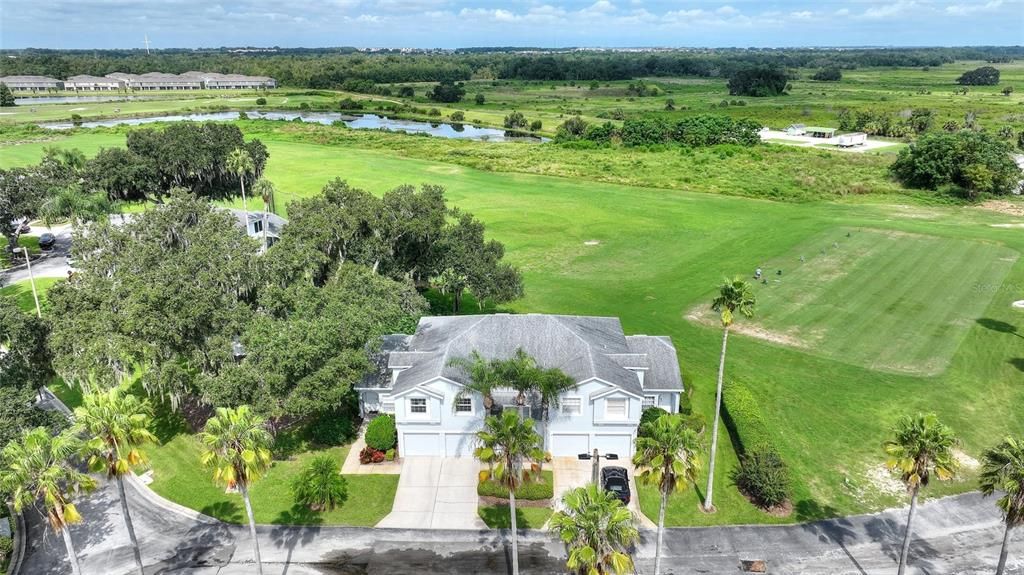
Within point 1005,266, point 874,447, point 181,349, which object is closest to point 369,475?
point 181,349

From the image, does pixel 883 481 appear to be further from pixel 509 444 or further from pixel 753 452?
pixel 509 444

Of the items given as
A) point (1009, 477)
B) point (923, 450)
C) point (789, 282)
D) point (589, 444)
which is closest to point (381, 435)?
point (589, 444)

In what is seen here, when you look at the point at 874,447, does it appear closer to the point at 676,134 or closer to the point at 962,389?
the point at 962,389

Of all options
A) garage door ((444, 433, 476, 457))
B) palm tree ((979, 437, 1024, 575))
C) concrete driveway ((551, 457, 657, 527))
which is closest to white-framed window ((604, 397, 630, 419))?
concrete driveway ((551, 457, 657, 527))

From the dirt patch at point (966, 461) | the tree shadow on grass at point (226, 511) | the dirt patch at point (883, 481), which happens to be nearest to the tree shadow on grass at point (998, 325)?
the dirt patch at point (966, 461)

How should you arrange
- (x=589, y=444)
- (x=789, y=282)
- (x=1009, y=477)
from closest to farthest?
(x=1009, y=477) → (x=589, y=444) → (x=789, y=282)

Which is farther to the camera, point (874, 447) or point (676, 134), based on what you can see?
point (676, 134)

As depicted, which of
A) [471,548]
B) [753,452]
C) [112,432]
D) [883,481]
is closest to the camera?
[112,432]
